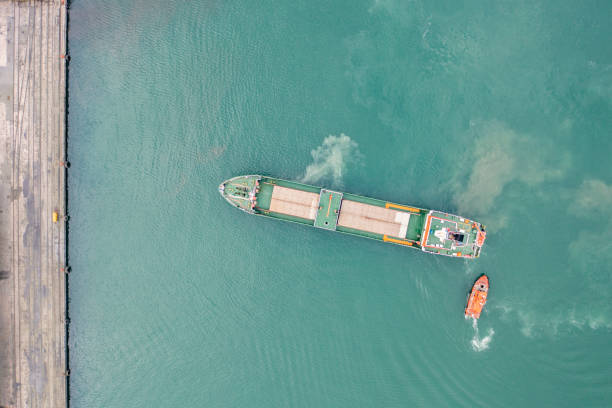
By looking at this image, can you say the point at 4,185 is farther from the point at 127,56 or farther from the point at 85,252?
the point at 127,56

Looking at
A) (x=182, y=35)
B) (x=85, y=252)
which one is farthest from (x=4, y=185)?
(x=182, y=35)

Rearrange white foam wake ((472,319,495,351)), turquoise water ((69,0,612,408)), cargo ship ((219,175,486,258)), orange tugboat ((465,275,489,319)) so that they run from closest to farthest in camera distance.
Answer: cargo ship ((219,175,486,258)) → orange tugboat ((465,275,489,319)) → turquoise water ((69,0,612,408)) → white foam wake ((472,319,495,351))

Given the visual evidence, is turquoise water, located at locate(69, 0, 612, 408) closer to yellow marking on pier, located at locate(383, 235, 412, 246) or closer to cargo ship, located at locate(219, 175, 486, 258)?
yellow marking on pier, located at locate(383, 235, 412, 246)

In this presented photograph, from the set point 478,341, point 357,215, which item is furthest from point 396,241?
point 478,341

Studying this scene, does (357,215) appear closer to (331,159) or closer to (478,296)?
(331,159)

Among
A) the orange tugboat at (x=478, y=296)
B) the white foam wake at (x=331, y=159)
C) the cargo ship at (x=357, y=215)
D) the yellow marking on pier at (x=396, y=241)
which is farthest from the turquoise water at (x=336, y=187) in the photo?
the cargo ship at (x=357, y=215)

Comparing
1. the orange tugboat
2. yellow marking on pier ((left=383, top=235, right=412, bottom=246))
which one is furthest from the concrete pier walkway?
the orange tugboat
